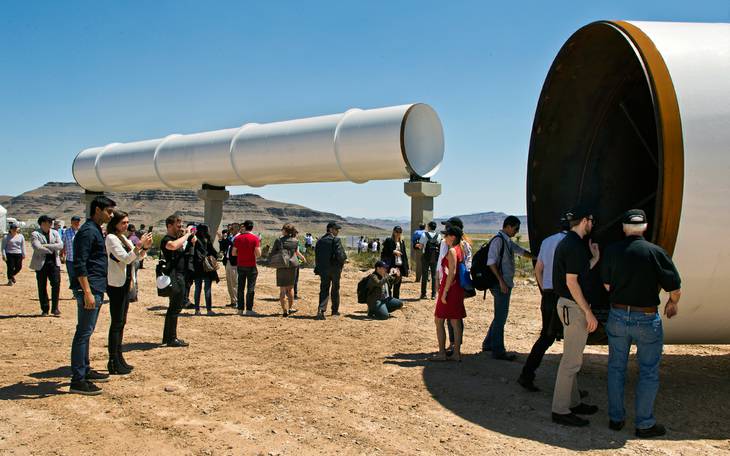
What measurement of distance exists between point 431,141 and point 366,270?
5736mm

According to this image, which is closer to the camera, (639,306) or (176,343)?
(639,306)

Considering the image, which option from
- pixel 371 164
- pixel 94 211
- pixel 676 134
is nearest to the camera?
pixel 676 134

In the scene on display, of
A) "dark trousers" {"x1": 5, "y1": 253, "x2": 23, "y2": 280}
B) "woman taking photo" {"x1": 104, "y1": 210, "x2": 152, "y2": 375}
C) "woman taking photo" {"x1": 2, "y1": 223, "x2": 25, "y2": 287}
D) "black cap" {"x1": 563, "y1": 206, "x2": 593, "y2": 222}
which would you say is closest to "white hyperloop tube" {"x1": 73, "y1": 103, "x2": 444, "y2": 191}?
"woman taking photo" {"x1": 2, "y1": 223, "x2": 25, "y2": 287}

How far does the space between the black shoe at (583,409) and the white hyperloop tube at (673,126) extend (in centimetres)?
97

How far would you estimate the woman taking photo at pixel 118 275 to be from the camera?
21.1ft

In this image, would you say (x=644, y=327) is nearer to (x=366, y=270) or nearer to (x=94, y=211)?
(x=94, y=211)

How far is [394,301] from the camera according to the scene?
1125 centimetres

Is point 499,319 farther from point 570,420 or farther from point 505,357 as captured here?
point 570,420

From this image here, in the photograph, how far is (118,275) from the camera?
21.2ft

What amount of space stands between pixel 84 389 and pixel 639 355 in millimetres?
4842

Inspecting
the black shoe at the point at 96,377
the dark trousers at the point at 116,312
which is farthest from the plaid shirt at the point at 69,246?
the black shoe at the point at 96,377

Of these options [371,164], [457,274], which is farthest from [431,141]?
[457,274]

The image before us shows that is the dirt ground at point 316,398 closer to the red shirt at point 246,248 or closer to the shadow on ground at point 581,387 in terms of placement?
the shadow on ground at point 581,387

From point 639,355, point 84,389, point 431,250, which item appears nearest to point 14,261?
point 431,250
